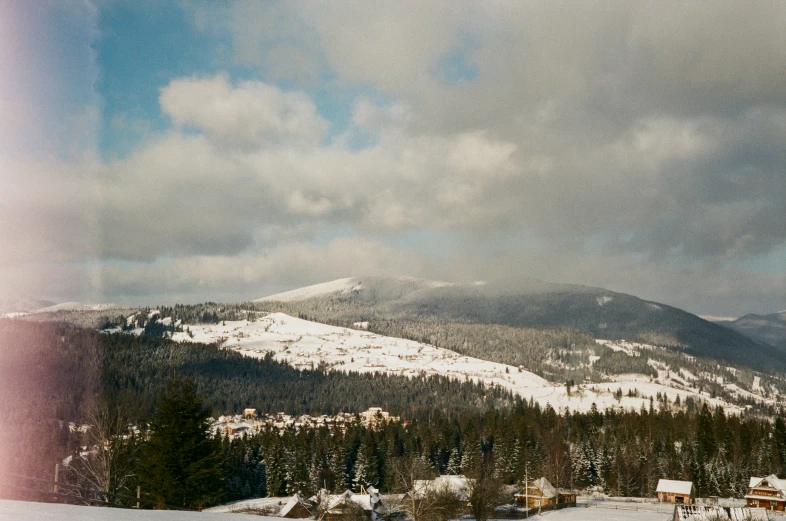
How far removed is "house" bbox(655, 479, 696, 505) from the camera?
69.8 m

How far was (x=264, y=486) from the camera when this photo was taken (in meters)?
83.6

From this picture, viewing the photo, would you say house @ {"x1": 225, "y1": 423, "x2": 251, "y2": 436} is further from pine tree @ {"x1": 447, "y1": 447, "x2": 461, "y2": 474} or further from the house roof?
the house roof

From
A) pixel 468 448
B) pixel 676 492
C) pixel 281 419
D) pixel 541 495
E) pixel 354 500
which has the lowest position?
pixel 281 419

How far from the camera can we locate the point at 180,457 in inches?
1189

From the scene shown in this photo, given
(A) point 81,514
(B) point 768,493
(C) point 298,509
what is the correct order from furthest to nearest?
(B) point 768,493 < (C) point 298,509 < (A) point 81,514

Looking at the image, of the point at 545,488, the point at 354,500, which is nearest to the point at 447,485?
the point at 354,500

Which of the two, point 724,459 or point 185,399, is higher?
point 185,399

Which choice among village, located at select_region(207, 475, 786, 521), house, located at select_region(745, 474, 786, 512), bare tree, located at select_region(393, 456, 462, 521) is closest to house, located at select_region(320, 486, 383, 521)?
village, located at select_region(207, 475, 786, 521)

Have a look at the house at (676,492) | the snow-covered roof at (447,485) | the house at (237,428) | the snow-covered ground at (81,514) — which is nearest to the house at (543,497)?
the snow-covered roof at (447,485)

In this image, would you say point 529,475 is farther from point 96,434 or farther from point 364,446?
point 96,434

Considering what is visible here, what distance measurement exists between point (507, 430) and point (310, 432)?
1281 inches

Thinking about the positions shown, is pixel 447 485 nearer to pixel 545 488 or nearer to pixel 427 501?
pixel 427 501

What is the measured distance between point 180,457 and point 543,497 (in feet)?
169

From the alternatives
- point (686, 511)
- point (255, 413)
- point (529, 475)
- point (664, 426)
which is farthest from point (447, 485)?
point (255, 413)
